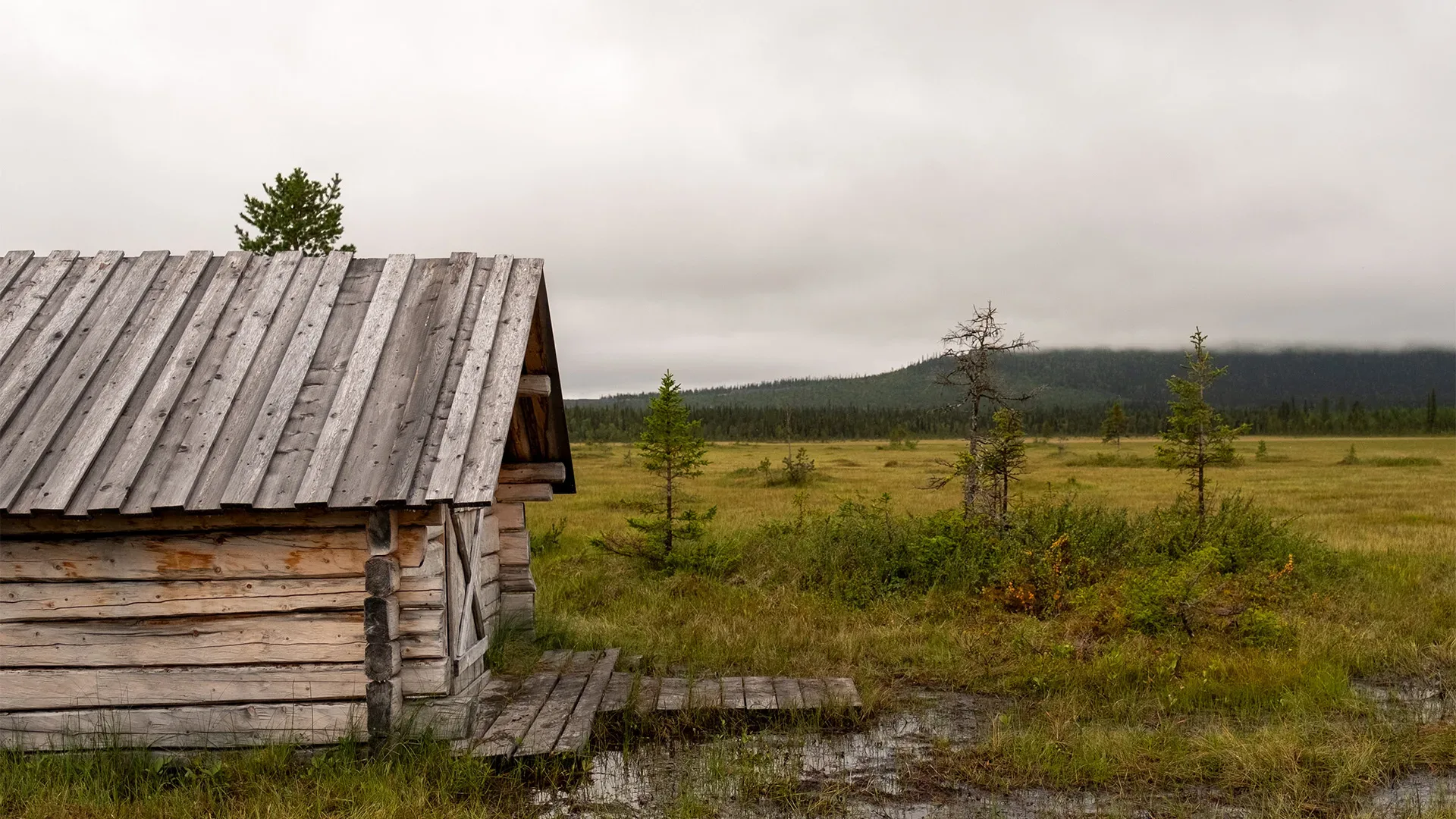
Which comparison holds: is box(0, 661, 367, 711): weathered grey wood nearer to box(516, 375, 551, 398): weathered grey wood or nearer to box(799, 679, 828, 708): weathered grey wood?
box(516, 375, 551, 398): weathered grey wood

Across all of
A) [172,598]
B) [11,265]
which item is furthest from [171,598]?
[11,265]

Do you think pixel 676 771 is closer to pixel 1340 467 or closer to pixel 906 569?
pixel 906 569

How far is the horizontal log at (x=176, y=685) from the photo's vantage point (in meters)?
6.93

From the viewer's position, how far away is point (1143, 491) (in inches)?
1348

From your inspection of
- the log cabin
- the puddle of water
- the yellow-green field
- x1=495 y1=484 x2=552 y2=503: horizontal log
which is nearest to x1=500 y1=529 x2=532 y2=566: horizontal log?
x1=495 y1=484 x2=552 y2=503: horizontal log

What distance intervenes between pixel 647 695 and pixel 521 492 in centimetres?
333

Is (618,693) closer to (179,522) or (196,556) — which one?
(196,556)

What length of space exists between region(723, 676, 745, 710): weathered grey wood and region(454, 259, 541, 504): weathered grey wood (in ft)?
9.49

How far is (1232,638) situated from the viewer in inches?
408

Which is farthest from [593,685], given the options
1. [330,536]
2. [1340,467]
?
[1340,467]

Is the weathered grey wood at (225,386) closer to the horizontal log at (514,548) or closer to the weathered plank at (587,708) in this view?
the weathered plank at (587,708)

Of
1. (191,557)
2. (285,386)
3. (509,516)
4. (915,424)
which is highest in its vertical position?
(285,386)

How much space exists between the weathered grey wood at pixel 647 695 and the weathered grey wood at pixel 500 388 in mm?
2362

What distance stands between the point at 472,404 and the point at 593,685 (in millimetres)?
3151
